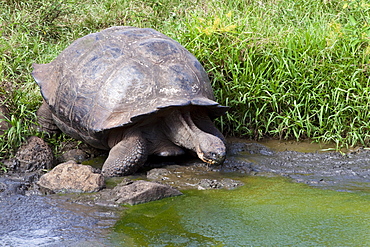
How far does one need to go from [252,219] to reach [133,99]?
66.5 inches

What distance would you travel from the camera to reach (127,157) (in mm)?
4246

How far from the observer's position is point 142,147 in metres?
4.34

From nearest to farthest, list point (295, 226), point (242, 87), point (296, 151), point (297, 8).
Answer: point (295, 226)
point (296, 151)
point (242, 87)
point (297, 8)

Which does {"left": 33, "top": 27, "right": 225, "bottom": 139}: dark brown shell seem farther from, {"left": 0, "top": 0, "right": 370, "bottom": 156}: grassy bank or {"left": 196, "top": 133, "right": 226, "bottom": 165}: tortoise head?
{"left": 0, "top": 0, "right": 370, "bottom": 156}: grassy bank

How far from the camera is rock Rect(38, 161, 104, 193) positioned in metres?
3.72

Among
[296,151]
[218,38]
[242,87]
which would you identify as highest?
[218,38]

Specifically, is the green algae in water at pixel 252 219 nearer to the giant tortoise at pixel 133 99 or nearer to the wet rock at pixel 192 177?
the wet rock at pixel 192 177

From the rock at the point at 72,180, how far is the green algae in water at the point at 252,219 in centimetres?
56

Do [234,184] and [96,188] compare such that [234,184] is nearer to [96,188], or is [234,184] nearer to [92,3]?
[96,188]

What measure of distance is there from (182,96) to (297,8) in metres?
3.69

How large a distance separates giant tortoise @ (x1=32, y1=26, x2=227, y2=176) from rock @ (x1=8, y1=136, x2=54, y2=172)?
12.4 inches

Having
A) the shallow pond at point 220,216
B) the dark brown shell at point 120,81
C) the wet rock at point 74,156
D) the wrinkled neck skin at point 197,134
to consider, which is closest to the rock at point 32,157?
the wet rock at point 74,156

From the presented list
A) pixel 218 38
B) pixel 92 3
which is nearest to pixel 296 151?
pixel 218 38

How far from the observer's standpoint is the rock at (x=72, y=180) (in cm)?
372
